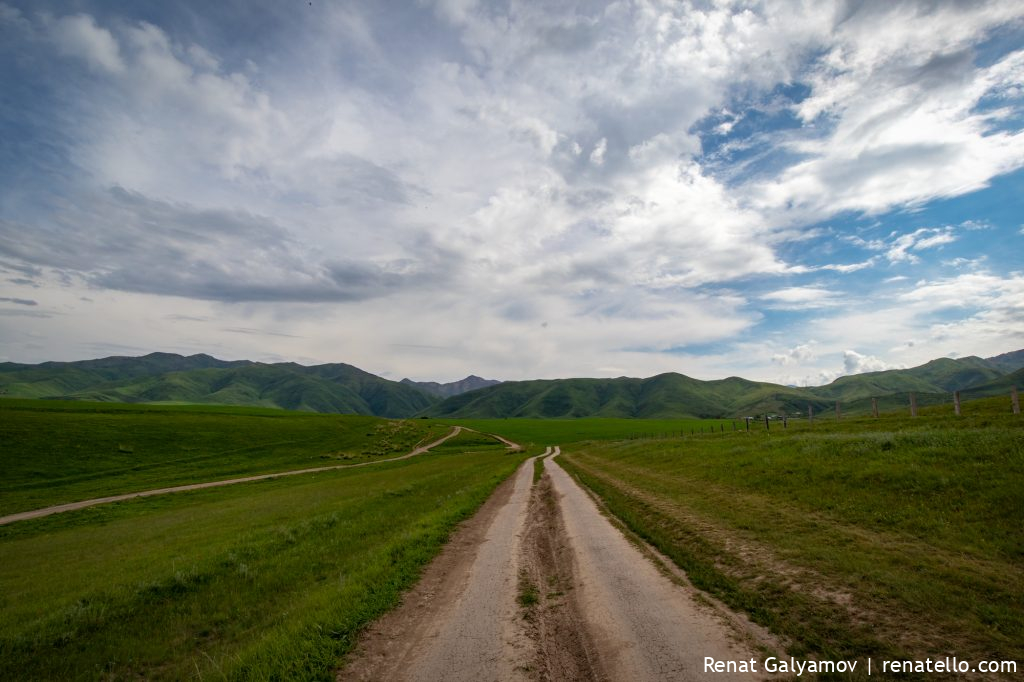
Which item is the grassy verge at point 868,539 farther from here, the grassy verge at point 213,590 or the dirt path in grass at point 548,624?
the grassy verge at point 213,590

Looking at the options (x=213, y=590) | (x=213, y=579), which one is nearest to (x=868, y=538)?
(x=213, y=590)

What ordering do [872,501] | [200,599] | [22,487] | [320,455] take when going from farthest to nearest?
[320,455]
[22,487]
[872,501]
[200,599]

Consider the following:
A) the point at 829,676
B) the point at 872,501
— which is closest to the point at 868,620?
the point at 829,676

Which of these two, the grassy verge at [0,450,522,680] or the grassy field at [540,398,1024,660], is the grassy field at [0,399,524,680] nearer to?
the grassy verge at [0,450,522,680]

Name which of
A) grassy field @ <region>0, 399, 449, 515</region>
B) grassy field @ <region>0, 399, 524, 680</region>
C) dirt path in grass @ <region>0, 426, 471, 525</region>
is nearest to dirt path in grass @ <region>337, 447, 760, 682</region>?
grassy field @ <region>0, 399, 524, 680</region>

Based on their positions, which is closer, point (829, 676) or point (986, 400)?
point (829, 676)

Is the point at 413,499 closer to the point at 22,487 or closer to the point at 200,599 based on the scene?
the point at 200,599

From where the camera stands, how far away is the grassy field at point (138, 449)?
44.7 m

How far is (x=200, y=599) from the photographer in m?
12.1

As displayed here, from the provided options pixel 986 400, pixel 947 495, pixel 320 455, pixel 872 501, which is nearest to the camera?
pixel 947 495

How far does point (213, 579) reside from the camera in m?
13.6

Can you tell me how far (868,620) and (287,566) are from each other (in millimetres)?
15778

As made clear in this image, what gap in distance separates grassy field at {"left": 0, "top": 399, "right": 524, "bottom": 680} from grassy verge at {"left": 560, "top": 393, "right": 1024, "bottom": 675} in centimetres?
886

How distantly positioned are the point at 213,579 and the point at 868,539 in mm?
19649
